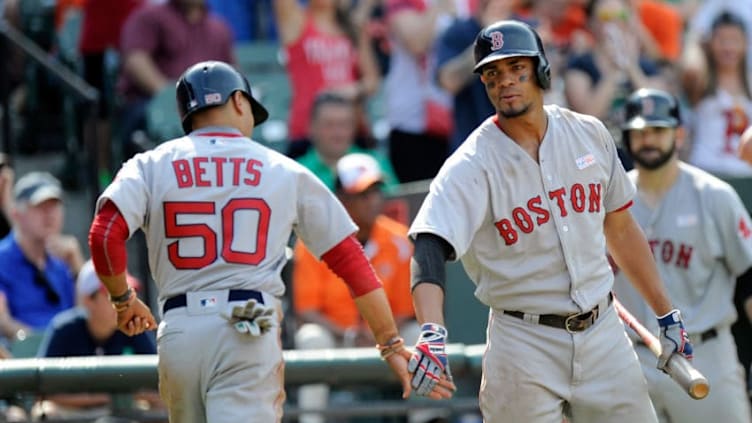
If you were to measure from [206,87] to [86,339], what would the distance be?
2.55 m

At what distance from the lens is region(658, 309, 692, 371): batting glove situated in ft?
19.4

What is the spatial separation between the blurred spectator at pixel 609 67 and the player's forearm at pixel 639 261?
425cm

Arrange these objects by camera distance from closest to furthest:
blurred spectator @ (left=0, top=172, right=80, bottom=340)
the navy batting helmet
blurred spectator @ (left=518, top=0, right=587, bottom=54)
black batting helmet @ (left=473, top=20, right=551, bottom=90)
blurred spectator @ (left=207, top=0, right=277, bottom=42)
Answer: black batting helmet @ (left=473, top=20, right=551, bottom=90) → the navy batting helmet → blurred spectator @ (left=0, top=172, right=80, bottom=340) → blurred spectator @ (left=518, top=0, right=587, bottom=54) → blurred spectator @ (left=207, top=0, right=277, bottom=42)

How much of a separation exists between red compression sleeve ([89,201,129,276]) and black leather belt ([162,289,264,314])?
263 mm

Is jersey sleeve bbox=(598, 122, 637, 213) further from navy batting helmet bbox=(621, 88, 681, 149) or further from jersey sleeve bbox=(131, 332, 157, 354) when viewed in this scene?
jersey sleeve bbox=(131, 332, 157, 354)

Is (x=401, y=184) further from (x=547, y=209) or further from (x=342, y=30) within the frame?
(x=547, y=209)

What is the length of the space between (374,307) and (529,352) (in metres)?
0.77

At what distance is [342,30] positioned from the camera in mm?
11133

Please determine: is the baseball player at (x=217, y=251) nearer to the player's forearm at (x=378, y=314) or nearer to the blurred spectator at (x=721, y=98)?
the player's forearm at (x=378, y=314)

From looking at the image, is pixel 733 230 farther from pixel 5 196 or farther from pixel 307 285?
pixel 5 196

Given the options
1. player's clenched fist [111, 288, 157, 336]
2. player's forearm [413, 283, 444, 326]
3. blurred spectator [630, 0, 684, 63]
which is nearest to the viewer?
player's forearm [413, 283, 444, 326]

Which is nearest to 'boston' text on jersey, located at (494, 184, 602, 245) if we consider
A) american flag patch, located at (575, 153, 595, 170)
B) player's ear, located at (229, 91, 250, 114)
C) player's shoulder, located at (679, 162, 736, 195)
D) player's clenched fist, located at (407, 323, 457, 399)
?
american flag patch, located at (575, 153, 595, 170)

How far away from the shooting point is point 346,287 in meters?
8.66

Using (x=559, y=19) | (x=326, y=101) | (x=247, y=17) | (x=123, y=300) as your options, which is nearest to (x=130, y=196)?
(x=123, y=300)
